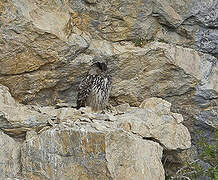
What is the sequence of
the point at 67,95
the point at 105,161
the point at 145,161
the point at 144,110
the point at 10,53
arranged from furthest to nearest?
the point at 67,95 < the point at 144,110 < the point at 10,53 < the point at 145,161 < the point at 105,161

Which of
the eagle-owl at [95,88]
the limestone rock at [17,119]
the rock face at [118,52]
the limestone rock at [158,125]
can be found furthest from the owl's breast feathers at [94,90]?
the limestone rock at [17,119]

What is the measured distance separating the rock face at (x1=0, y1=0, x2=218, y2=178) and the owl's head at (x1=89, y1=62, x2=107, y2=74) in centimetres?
28

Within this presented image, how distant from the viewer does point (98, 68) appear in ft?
27.7

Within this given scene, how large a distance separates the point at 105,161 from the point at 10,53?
2747 mm

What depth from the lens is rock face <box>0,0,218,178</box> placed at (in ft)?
26.2

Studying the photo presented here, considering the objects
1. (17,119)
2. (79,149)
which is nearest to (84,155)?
(79,149)

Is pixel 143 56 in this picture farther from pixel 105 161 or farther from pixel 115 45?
pixel 105 161

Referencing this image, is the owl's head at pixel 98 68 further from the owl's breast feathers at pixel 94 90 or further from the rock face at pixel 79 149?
the rock face at pixel 79 149

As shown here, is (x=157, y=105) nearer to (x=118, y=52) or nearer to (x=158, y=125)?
(x=158, y=125)

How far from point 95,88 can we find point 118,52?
0.93 meters

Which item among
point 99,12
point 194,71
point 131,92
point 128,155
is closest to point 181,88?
point 194,71

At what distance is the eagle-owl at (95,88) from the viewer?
848 centimetres

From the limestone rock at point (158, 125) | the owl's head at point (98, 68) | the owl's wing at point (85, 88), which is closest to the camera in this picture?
the limestone rock at point (158, 125)

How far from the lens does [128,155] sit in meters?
6.93
